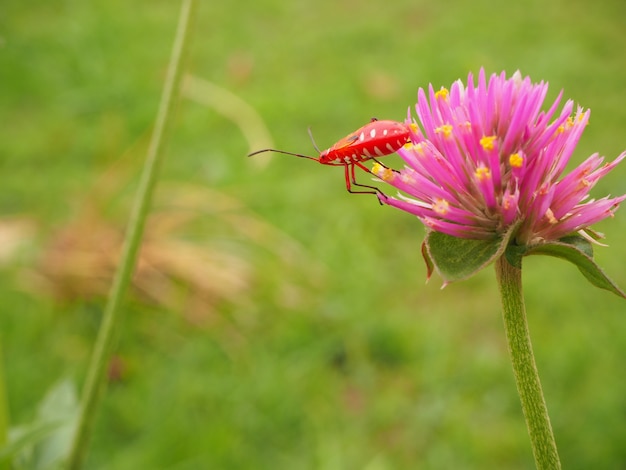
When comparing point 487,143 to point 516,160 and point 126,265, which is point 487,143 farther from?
point 126,265

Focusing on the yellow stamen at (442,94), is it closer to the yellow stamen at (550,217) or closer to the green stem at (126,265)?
the yellow stamen at (550,217)

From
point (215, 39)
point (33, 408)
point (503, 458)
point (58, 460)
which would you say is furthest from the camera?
point (215, 39)

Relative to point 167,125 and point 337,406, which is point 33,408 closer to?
point 337,406

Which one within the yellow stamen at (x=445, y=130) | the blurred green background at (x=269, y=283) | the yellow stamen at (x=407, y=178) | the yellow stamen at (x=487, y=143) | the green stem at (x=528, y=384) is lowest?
the green stem at (x=528, y=384)

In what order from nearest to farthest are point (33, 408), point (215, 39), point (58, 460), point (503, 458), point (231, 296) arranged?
point (58, 460) < point (33, 408) < point (503, 458) < point (231, 296) < point (215, 39)

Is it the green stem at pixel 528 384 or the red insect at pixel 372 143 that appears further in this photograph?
the red insect at pixel 372 143

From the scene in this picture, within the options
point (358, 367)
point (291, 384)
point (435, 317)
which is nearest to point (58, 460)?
point (291, 384)

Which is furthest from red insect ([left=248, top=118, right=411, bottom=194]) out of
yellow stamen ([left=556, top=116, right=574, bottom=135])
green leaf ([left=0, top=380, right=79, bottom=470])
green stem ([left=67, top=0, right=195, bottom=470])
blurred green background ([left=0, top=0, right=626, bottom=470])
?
blurred green background ([left=0, top=0, right=626, bottom=470])

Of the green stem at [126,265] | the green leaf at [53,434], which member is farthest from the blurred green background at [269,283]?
the green stem at [126,265]
